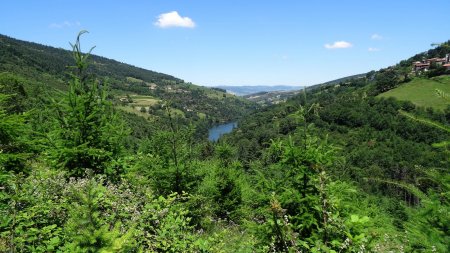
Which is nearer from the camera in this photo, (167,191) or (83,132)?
(83,132)

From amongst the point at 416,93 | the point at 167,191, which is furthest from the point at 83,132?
the point at 416,93

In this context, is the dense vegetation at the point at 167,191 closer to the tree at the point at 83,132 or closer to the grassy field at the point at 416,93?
the tree at the point at 83,132

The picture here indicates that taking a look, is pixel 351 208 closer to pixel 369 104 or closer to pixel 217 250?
pixel 217 250

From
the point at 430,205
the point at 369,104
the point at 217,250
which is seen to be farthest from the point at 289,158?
the point at 369,104

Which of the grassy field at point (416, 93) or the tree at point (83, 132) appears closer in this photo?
the tree at point (83, 132)

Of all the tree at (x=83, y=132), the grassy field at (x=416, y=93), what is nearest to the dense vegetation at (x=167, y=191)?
the tree at (x=83, y=132)

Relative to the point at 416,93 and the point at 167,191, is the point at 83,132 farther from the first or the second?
the point at 416,93

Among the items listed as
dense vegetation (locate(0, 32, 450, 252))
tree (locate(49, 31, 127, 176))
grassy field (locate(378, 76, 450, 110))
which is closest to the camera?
dense vegetation (locate(0, 32, 450, 252))

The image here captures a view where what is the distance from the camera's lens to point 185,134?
13164 millimetres

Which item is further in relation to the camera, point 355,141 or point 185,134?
point 355,141

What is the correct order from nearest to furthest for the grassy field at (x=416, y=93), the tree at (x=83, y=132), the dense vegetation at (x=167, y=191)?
the dense vegetation at (x=167, y=191) → the tree at (x=83, y=132) → the grassy field at (x=416, y=93)

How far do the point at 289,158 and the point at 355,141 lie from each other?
12656 cm

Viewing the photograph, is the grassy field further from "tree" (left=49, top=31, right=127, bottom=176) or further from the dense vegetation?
"tree" (left=49, top=31, right=127, bottom=176)

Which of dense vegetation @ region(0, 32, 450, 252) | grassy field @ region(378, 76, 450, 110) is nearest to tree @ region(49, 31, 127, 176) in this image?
dense vegetation @ region(0, 32, 450, 252)
